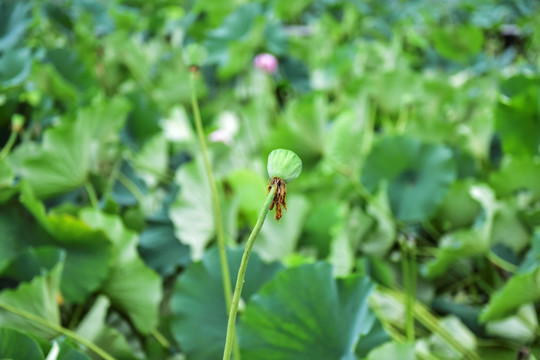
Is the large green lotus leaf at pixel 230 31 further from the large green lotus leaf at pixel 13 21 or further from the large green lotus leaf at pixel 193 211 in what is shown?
the large green lotus leaf at pixel 193 211

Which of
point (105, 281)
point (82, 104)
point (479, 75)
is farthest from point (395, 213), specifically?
point (479, 75)

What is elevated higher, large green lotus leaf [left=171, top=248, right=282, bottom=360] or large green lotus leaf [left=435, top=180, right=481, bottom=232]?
large green lotus leaf [left=171, top=248, right=282, bottom=360]

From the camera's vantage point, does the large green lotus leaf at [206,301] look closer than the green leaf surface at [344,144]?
Yes

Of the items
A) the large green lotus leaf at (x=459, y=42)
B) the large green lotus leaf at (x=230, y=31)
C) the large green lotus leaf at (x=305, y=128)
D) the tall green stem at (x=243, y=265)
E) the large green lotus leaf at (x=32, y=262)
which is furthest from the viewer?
the large green lotus leaf at (x=459, y=42)

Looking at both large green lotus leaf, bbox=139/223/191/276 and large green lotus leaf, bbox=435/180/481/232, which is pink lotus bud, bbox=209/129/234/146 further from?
large green lotus leaf, bbox=435/180/481/232

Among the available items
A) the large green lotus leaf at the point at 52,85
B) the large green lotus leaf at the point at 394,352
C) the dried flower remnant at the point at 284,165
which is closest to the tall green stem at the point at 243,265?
the dried flower remnant at the point at 284,165

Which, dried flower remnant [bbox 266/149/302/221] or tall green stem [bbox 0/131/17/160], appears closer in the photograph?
dried flower remnant [bbox 266/149/302/221]

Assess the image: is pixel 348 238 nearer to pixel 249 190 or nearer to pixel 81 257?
pixel 249 190

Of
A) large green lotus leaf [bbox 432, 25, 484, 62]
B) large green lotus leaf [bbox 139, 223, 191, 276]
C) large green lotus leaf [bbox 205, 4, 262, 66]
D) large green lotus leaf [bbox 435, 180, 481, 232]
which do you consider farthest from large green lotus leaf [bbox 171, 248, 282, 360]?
large green lotus leaf [bbox 432, 25, 484, 62]
